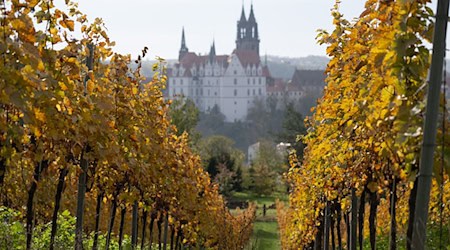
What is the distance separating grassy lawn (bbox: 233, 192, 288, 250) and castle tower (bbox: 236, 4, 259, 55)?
93322 mm

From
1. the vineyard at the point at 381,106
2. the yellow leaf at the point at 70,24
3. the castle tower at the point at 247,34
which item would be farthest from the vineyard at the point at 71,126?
the castle tower at the point at 247,34

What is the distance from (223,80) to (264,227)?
88272mm

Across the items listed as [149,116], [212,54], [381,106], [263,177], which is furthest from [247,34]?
[381,106]

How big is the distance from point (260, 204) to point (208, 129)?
62.6m

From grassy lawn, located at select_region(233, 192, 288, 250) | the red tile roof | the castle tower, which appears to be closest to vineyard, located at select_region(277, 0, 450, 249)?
grassy lawn, located at select_region(233, 192, 288, 250)

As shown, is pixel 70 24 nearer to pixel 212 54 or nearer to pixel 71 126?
pixel 71 126

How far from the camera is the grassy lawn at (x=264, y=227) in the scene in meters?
27.6

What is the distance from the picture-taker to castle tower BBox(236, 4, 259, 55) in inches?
5600

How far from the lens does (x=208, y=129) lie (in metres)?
108

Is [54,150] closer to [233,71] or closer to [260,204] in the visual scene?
[260,204]

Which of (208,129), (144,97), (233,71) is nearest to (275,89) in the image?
(233,71)

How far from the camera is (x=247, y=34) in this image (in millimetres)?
143250

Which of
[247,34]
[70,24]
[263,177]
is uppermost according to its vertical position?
[247,34]

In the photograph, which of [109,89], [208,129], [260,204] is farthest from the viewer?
[208,129]
